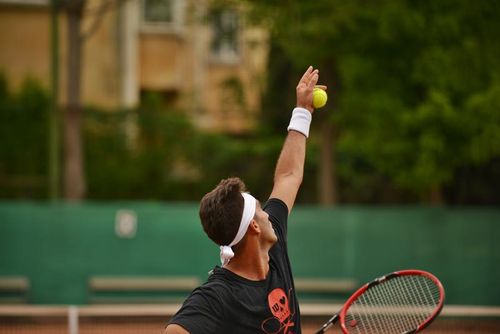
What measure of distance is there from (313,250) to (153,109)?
6121mm

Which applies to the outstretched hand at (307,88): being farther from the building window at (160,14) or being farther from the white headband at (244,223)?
the building window at (160,14)

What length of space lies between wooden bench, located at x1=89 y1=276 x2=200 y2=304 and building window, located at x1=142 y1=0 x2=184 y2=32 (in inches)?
370

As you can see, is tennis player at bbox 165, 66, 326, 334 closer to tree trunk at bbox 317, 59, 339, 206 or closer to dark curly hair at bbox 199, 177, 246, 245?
dark curly hair at bbox 199, 177, 246, 245

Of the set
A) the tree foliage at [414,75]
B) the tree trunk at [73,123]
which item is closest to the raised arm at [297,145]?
the tree foliage at [414,75]

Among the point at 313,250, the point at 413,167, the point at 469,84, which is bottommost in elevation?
the point at 313,250

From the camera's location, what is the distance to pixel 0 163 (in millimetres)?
18125

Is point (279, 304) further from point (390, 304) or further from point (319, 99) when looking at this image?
point (390, 304)

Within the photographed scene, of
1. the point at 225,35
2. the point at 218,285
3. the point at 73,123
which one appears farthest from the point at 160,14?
the point at 218,285

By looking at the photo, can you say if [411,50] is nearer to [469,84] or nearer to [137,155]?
[469,84]

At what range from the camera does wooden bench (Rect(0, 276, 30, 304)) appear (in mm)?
14016

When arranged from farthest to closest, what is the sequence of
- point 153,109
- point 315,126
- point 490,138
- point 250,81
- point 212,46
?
point 212,46
point 250,81
point 153,109
point 315,126
point 490,138

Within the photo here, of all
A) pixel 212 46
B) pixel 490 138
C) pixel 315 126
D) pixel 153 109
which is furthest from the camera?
pixel 212 46

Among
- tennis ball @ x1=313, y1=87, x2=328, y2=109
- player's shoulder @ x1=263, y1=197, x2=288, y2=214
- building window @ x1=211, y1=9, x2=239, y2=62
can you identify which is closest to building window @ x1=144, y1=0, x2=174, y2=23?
building window @ x1=211, y1=9, x2=239, y2=62

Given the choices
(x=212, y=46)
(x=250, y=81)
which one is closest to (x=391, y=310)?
(x=250, y=81)
